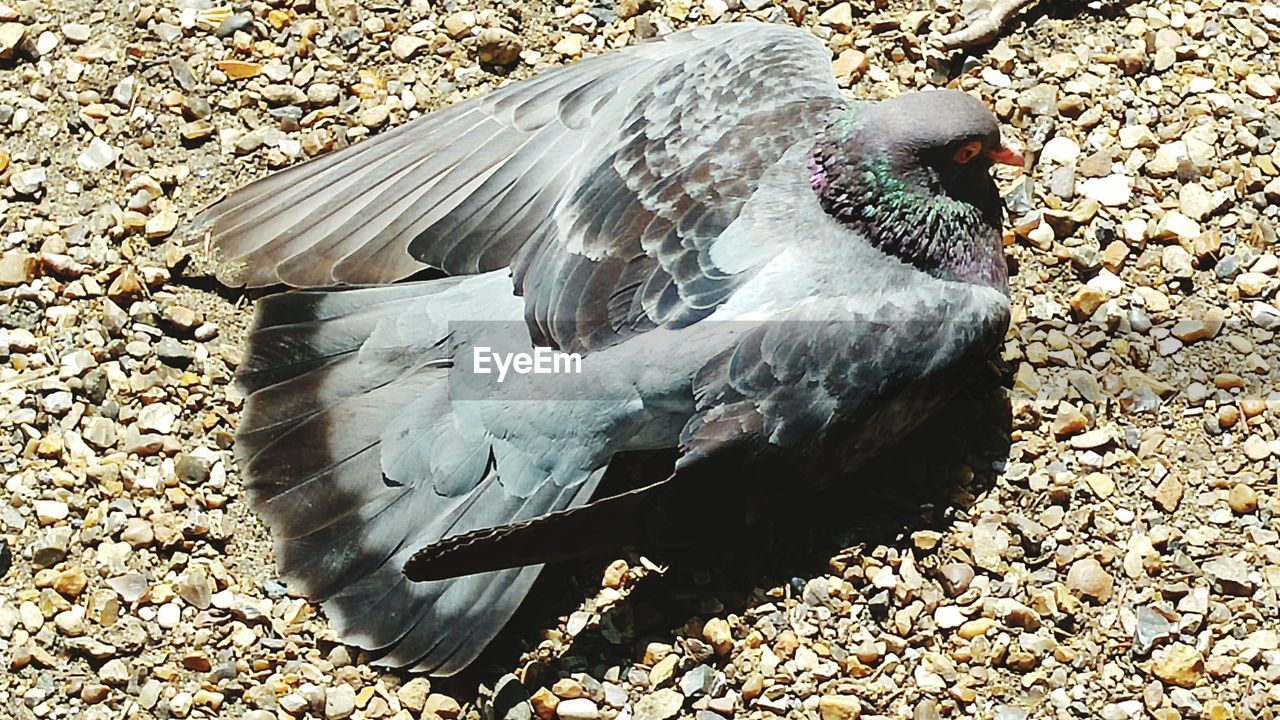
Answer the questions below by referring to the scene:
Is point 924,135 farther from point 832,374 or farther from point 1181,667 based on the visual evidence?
point 1181,667

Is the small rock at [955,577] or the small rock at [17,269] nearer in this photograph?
the small rock at [955,577]

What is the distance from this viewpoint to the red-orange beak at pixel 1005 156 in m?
4.77

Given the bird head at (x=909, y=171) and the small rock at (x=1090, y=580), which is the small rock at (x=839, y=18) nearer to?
the bird head at (x=909, y=171)

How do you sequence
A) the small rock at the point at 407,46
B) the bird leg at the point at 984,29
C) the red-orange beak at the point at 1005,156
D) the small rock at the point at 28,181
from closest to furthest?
1. the red-orange beak at the point at 1005,156
2. the small rock at the point at 28,181
3. the bird leg at the point at 984,29
4. the small rock at the point at 407,46

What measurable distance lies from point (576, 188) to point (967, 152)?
1.13 meters

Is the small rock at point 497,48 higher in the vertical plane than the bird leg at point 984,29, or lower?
higher

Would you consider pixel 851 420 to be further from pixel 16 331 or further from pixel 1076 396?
pixel 16 331

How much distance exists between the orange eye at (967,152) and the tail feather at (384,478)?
1371mm

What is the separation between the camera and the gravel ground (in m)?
4.45

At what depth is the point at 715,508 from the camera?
14.2 ft

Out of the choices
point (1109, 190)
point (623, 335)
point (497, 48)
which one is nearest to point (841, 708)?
point (623, 335)

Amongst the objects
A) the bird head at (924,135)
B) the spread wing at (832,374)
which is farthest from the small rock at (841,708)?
the bird head at (924,135)

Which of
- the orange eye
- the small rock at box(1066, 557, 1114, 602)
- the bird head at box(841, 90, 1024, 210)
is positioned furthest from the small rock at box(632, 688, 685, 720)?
the orange eye

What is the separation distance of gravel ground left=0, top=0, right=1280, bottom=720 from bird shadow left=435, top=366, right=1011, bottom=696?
11 millimetres
